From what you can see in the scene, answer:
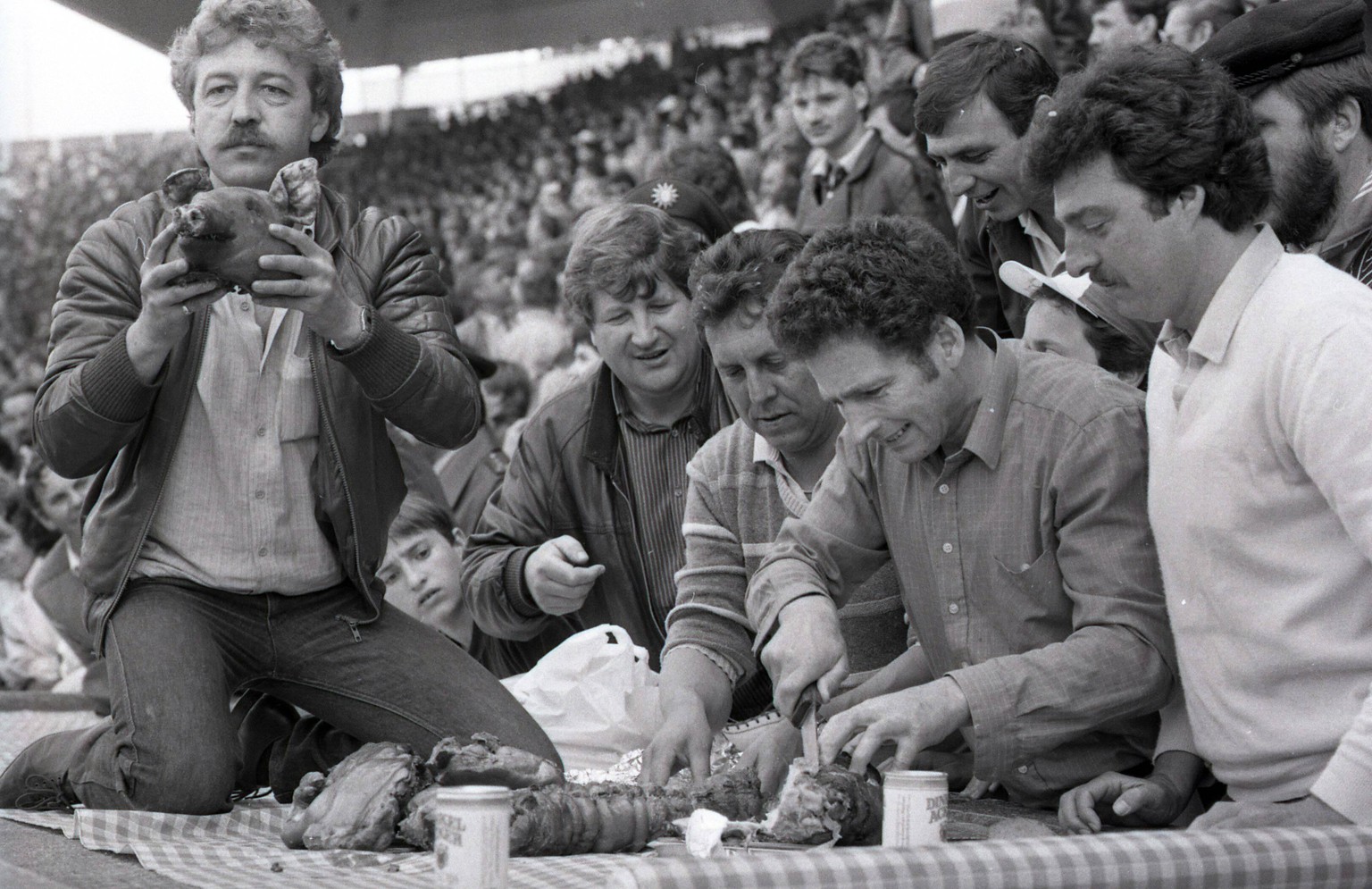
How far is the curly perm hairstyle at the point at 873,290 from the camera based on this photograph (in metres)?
2.78

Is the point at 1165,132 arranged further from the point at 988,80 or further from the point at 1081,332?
the point at 988,80

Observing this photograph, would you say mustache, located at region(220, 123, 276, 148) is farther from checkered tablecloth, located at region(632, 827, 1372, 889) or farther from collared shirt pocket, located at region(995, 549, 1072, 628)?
checkered tablecloth, located at region(632, 827, 1372, 889)

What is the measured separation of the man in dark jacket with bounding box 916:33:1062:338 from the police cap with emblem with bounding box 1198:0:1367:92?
0.77 meters

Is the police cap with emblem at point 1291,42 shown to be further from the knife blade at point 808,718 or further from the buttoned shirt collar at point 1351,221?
the knife blade at point 808,718

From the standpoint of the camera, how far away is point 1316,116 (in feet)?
10.2

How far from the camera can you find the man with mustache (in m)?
3.08

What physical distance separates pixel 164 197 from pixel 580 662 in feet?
4.94

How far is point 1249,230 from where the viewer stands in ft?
8.63

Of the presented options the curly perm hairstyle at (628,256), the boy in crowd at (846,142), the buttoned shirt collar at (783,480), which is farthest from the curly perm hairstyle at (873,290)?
the boy in crowd at (846,142)

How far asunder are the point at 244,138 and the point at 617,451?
130 centimetres

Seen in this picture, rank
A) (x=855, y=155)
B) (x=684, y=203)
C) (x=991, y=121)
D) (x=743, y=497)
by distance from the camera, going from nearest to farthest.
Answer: (x=743, y=497)
(x=991, y=121)
(x=684, y=203)
(x=855, y=155)

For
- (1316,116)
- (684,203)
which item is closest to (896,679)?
(1316,116)

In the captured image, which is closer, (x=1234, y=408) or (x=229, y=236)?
(x=1234, y=408)

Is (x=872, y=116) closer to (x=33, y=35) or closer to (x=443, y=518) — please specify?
(x=443, y=518)
